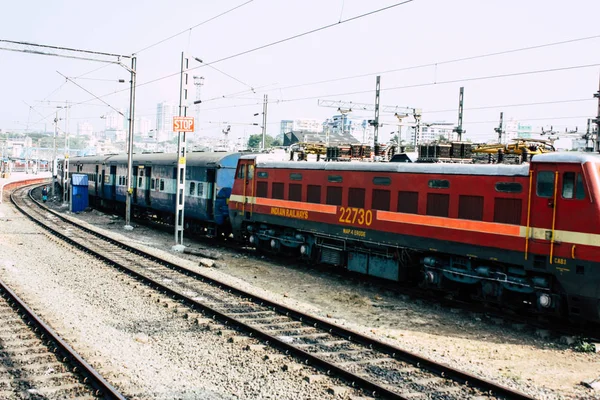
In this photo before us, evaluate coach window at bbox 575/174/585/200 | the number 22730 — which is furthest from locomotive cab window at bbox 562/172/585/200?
the number 22730

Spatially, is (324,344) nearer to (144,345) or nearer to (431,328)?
(431,328)

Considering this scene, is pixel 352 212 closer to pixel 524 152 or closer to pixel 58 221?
pixel 524 152

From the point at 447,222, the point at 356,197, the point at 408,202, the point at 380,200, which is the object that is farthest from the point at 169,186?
the point at 447,222

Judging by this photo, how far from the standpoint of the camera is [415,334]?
42.3ft

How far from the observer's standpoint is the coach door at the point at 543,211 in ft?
41.1

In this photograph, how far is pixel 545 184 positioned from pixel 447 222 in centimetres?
289

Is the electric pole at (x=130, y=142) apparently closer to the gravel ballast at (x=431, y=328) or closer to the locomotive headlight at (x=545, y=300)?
the gravel ballast at (x=431, y=328)

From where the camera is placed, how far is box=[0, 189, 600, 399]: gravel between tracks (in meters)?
10.3

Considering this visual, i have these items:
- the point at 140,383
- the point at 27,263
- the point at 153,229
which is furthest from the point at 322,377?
the point at 153,229

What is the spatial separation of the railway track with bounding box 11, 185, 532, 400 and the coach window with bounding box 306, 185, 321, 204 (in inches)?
178

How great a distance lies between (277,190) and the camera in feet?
70.8

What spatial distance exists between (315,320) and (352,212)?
225 inches

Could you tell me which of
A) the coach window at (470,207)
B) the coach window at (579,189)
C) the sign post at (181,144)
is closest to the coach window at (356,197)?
the coach window at (470,207)

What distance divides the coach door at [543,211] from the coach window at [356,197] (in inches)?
226
